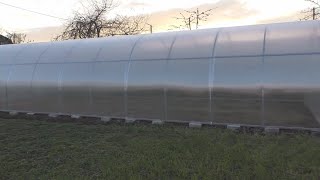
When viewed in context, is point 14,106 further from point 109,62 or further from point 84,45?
point 109,62

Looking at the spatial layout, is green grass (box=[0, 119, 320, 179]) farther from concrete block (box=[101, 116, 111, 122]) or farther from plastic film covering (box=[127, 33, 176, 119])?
concrete block (box=[101, 116, 111, 122])

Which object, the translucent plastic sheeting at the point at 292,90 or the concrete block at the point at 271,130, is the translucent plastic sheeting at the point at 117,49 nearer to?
the translucent plastic sheeting at the point at 292,90

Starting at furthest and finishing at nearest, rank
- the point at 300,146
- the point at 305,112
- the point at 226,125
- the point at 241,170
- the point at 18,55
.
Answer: the point at 18,55, the point at 226,125, the point at 305,112, the point at 300,146, the point at 241,170

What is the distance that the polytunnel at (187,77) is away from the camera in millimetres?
11648

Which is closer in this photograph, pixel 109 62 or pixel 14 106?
pixel 109 62

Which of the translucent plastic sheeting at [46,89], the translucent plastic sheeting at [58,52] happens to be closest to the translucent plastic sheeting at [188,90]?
the translucent plastic sheeting at [46,89]

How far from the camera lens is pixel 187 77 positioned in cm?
1309

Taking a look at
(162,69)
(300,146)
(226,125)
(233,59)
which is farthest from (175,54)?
(300,146)

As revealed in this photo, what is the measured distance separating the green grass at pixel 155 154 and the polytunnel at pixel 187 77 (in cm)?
103

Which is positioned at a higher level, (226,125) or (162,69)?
(162,69)

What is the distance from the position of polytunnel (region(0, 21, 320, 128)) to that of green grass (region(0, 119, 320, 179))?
1.03 m

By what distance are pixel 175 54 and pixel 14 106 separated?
284 inches

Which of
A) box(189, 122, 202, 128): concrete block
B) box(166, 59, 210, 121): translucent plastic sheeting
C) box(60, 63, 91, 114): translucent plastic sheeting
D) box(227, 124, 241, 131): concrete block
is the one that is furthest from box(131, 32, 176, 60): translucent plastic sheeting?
box(227, 124, 241, 131): concrete block

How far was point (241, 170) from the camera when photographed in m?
7.57
